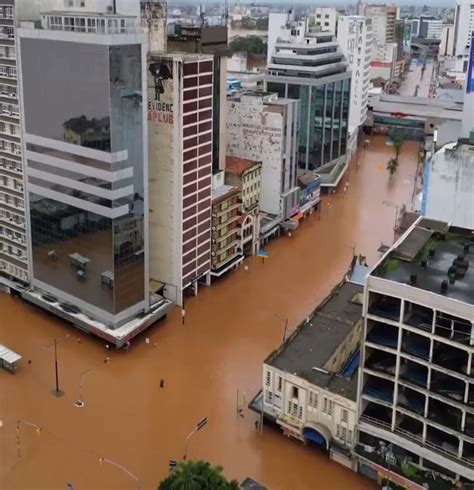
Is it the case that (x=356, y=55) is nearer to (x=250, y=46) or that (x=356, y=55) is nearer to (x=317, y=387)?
(x=317, y=387)

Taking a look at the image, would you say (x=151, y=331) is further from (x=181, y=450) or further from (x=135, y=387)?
(x=181, y=450)

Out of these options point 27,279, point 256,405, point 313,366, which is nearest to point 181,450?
point 256,405

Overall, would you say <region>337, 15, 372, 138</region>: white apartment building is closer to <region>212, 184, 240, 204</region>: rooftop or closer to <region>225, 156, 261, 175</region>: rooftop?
<region>225, 156, 261, 175</region>: rooftop

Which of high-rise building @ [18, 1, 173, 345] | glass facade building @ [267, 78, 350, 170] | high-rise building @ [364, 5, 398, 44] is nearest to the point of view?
high-rise building @ [18, 1, 173, 345]

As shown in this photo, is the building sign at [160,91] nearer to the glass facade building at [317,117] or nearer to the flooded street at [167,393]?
the flooded street at [167,393]

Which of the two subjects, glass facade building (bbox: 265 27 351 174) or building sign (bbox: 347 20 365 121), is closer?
glass facade building (bbox: 265 27 351 174)

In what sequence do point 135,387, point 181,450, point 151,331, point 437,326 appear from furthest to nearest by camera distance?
1. point 151,331
2. point 135,387
3. point 181,450
4. point 437,326

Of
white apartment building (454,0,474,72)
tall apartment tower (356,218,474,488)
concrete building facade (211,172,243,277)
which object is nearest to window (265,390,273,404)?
tall apartment tower (356,218,474,488)
